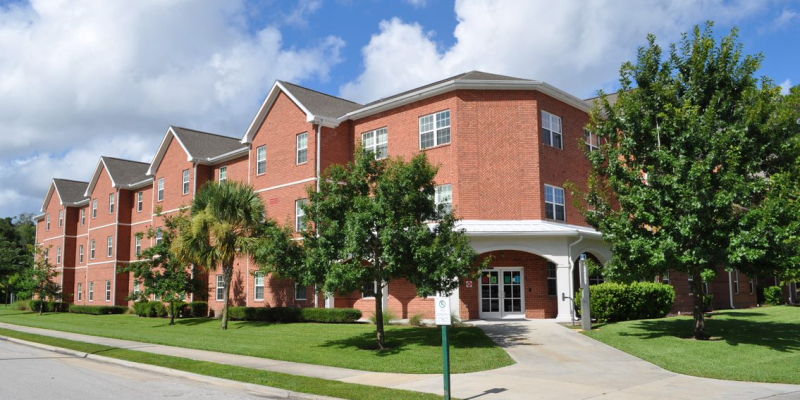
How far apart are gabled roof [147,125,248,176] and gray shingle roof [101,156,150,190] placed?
577 cm

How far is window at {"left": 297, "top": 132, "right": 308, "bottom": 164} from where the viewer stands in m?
30.5

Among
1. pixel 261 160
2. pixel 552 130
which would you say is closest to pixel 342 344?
pixel 552 130

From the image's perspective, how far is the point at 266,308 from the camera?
2980 cm

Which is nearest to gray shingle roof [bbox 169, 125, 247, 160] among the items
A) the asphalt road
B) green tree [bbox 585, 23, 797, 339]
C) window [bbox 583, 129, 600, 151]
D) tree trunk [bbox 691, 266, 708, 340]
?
window [bbox 583, 129, 600, 151]

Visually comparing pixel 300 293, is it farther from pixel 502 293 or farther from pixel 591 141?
pixel 591 141

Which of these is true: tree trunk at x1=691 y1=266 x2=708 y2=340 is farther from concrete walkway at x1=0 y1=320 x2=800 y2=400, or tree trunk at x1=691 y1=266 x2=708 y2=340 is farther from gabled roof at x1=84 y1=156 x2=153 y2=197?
gabled roof at x1=84 y1=156 x2=153 y2=197

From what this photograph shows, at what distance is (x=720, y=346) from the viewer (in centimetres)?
1709

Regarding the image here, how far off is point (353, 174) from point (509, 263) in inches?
430

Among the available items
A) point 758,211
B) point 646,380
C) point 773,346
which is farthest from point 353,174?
point 773,346

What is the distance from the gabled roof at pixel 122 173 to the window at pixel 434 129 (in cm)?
2586

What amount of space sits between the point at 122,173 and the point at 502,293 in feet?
116

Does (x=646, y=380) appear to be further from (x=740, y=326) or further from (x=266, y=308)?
(x=266, y=308)

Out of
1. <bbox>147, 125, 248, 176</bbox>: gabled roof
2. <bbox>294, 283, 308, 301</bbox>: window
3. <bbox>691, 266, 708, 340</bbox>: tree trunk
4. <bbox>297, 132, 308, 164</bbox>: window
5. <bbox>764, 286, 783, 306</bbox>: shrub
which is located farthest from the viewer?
<bbox>764, 286, 783, 306</bbox>: shrub

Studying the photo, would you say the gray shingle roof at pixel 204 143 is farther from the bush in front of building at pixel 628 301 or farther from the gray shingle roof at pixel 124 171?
the bush in front of building at pixel 628 301
